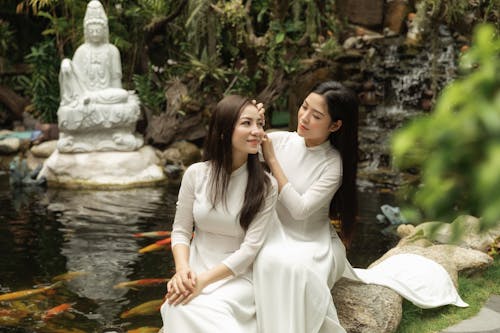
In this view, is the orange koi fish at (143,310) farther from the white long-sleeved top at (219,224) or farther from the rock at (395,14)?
the rock at (395,14)

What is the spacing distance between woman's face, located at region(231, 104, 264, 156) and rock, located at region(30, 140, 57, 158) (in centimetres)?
830

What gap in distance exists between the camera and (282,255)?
285 cm

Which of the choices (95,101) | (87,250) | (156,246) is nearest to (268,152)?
(156,246)

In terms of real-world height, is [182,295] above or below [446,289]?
above

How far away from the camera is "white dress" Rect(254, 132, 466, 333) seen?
9.20 ft

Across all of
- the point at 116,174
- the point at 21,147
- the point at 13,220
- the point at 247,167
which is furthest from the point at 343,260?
the point at 21,147

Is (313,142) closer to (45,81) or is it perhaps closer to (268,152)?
(268,152)

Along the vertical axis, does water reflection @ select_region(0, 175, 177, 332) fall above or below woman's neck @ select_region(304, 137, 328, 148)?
below

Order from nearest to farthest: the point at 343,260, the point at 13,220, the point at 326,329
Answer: the point at 326,329, the point at 343,260, the point at 13,220

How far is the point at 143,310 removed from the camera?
430cm

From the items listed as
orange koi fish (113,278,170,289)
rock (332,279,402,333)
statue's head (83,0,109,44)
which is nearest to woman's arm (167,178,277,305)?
rock (332,279,402,333)

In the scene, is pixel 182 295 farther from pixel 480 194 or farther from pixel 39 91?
pixel 39 91

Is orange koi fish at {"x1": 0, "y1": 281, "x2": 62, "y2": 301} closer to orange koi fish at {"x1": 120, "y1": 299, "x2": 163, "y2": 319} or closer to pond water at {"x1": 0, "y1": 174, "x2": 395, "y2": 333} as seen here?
pond water at {"x1": 0, "y1": 174, "x2": 395, "y2": 333}

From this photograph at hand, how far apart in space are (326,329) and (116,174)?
6.78 meters
